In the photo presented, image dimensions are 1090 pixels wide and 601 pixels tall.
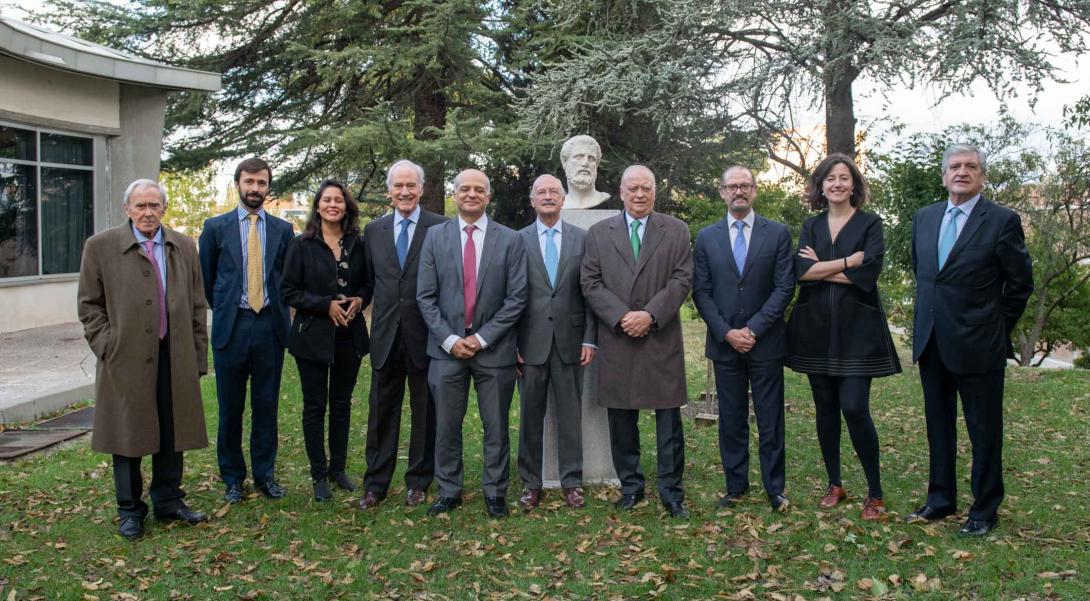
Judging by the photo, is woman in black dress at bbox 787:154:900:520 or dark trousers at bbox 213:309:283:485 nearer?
woman in black dress at bbox 787:154:900:520

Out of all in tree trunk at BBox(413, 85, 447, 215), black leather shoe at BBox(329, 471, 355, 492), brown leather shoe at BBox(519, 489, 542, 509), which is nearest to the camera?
brown leather shoe at BBox(519, 489, 542, 509)

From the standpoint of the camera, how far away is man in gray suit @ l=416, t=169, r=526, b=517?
5469 mm

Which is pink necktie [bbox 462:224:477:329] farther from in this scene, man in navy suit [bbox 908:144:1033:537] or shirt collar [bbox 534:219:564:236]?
man in navy suit [bbox 908:144:1033:537]

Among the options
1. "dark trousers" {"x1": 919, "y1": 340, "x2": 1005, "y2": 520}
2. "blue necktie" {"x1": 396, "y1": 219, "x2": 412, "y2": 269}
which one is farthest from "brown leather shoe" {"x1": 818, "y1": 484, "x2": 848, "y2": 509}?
"blue necktie" {"x1": 396, "y1": 219, "x2": 412, "y2": 269}

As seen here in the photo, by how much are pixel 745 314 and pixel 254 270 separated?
3.03 metres

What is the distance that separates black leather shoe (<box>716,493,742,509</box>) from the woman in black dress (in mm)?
673

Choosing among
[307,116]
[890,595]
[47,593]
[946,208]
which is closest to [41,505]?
[47,593]

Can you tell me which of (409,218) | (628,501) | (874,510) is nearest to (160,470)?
(409,218)

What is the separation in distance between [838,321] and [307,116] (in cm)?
1427

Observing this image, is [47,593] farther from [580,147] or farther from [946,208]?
[946,208]

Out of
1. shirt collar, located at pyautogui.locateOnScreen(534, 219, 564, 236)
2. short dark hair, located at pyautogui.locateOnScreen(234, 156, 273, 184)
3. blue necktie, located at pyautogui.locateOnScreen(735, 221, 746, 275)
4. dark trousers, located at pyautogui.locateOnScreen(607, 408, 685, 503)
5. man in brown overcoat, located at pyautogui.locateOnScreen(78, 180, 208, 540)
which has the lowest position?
dark trousers, located at pyautogui.locateOnScreen(607, 408, 685, 503)

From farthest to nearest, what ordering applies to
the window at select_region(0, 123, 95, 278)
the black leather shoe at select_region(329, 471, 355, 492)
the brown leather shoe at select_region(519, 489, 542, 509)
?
the window at select_region(0, 123, 95, 278) → the black leather shoe at select_region(329, 471, 355, 492) → the brown leather shoe at select_region(519, 489, 542, 509)

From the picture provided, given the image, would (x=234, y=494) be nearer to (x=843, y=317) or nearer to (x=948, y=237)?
(x=843, y=317)

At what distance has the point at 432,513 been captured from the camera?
18.3ft
